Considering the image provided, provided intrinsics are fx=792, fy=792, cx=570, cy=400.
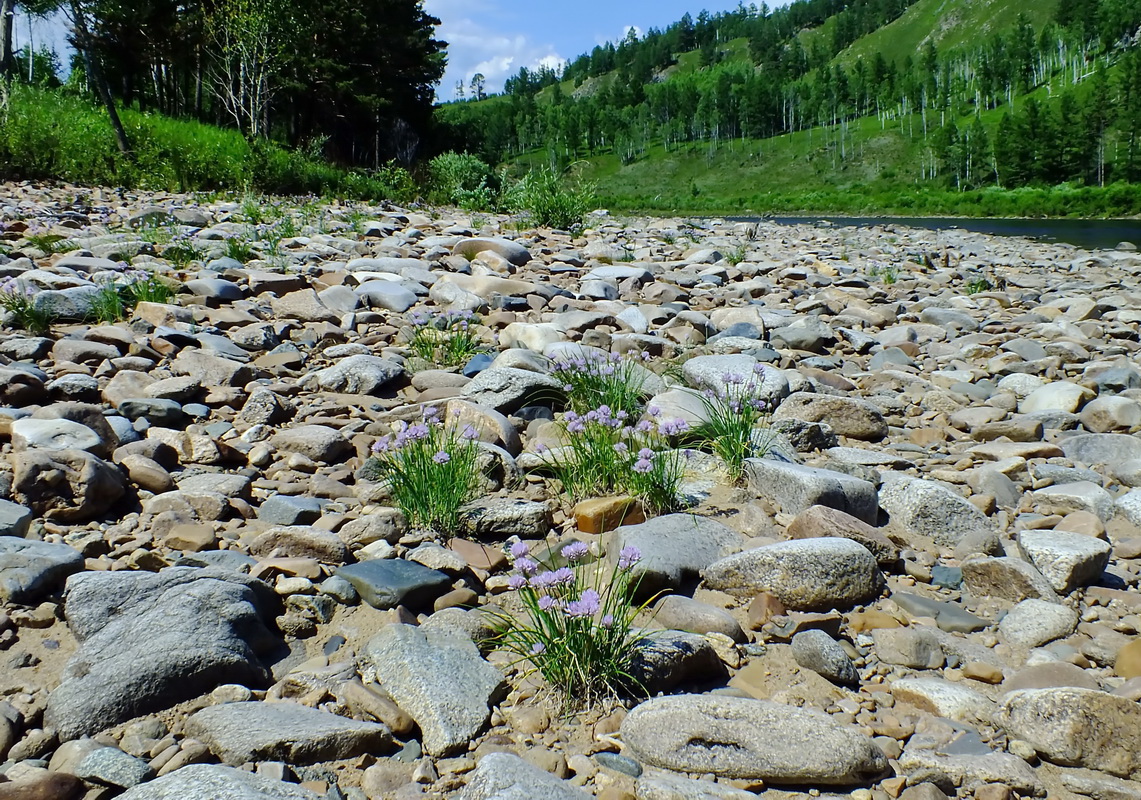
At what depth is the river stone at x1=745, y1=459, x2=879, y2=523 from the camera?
3.52 meters

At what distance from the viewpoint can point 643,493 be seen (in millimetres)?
3576

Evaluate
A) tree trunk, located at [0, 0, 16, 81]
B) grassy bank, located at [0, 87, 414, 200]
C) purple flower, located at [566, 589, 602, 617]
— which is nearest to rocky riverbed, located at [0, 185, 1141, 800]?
purple flower, located at [566, 589, 602, 617]

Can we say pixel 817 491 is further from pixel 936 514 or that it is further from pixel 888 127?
pixel 888 127

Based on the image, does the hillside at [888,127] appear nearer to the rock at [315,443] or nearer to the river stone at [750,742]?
the rock at [315,443]

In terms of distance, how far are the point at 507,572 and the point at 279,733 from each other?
1.24m

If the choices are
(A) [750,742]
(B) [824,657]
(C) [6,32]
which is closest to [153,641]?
(A) [750,742]

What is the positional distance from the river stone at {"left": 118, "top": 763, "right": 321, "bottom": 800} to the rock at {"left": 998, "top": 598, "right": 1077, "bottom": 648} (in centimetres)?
232

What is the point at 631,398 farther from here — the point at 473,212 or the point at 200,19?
the point at 200,19

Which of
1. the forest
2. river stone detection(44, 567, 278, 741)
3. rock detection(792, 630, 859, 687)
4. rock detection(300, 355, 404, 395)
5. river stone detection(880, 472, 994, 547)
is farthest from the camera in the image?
the forest

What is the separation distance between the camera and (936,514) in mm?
3559

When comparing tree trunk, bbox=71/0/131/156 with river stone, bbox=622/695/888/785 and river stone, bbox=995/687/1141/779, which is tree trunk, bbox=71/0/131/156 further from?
river stone, bbox=995/687/1141/779

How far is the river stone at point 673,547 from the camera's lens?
9.66 feet

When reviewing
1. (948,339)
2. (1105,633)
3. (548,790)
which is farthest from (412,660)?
(948,339)

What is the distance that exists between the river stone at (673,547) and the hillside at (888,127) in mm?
76599
